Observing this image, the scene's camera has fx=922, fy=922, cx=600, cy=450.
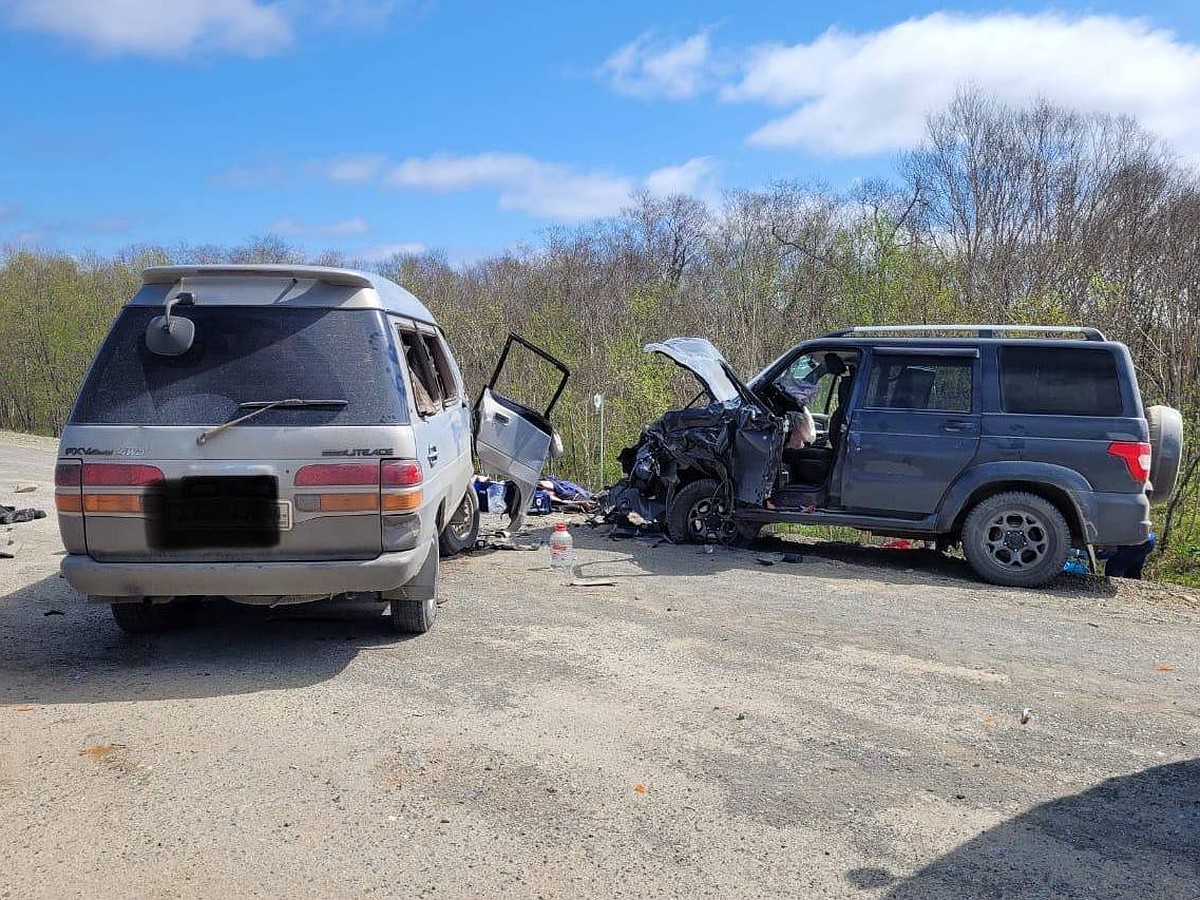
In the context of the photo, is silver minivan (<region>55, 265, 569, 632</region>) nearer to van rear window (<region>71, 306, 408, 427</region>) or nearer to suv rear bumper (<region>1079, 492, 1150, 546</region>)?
van rear window (<region>71, 306, 408, 427</region>)

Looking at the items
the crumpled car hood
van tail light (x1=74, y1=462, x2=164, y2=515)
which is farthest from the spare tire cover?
van tail light (x1=74, y1=462, x2=164, y2=515)

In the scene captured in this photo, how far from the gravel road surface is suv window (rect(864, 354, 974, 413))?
2052 millimetres

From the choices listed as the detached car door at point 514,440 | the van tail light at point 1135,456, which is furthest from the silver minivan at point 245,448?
the van tail light at point 1135,456

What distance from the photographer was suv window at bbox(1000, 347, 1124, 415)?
25.1 feet

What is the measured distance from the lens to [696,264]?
31766 mm

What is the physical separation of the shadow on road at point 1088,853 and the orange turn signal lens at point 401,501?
2.84 m

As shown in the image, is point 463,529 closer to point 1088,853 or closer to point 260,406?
point 260,406

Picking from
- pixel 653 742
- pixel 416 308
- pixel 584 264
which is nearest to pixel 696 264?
pixel 584 264

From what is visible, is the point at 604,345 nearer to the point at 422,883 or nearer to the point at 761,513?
the point at 761,513

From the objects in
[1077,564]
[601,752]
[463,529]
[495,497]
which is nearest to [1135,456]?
[1077,564]

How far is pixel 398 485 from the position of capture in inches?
191

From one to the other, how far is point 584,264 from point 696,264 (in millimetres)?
3908

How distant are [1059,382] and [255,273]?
20.9 feet

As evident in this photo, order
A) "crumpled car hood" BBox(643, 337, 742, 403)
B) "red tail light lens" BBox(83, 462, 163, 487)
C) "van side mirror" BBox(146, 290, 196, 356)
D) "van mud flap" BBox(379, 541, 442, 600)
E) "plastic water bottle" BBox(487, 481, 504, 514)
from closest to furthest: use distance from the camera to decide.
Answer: "red tail light lens" BBox(83, 462, 163, 487) < "van side mirror" BBox(146, 290, 196, 356) < "van mud flap" BBox(379, 541, 442, 600) < "crumpled car hood" BBox(643, 337, 742, 403) < "plastic water bottle" BBox(487, 481, 504, 514)
